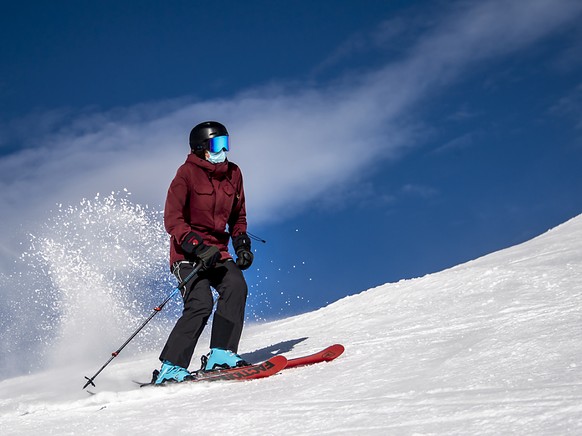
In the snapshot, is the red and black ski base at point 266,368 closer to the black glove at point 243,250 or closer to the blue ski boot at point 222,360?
the blue ski boot at point 222,360

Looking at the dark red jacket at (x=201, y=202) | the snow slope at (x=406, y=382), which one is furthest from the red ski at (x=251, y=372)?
the dark red jacket at (x=201, y=202)

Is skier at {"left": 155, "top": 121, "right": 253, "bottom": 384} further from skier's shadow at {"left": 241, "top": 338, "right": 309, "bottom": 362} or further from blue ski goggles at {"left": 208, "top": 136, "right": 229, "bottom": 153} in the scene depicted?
skier's shadow at {"left": 241, "top": 338, "right": 309, "bottom": 362}

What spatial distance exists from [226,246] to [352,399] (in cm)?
275

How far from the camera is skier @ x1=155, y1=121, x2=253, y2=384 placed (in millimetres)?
6094

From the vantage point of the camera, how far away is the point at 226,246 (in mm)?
6629

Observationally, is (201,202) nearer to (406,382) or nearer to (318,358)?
(318,358)

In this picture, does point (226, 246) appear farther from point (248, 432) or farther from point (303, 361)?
point (248, 432)

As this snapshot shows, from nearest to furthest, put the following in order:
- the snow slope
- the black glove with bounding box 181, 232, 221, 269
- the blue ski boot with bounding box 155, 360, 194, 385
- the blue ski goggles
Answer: the snow slope
the blue ski boot with bounding box 155, 360, 194, 385
the black glove with bounding box 181, 232, 221, 269
the blue ski goggles

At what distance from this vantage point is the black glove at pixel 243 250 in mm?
6502

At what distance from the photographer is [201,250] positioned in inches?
239

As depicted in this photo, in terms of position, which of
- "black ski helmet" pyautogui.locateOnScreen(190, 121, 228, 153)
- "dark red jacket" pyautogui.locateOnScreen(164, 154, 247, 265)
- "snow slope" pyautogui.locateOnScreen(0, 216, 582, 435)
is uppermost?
"black ski helmet" pyautogui.locateOnScreen(190, 121, 228, 153)

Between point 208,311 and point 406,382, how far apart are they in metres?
2.32

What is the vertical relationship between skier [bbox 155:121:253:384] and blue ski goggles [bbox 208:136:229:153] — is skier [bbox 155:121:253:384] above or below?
below

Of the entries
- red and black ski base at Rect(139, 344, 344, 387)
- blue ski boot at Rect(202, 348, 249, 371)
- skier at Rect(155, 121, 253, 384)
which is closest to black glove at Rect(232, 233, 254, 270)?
skier at Rect(155, 121, 253, 384)
